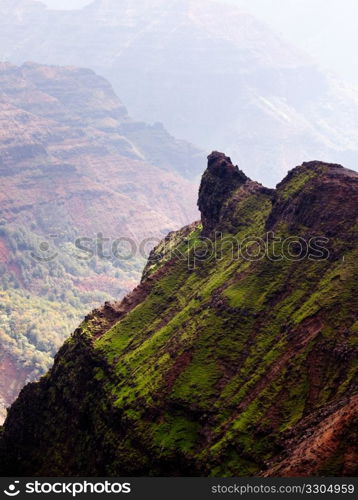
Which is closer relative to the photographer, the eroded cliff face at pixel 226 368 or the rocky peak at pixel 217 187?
the eroded cliff face at pixel 226 368

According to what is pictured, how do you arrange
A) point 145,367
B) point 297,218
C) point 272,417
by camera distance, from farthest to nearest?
point 297,218 → point 145,367 → point 272,417

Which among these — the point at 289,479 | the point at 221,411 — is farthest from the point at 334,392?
the point at 289,479

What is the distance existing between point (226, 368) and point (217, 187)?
225 feet

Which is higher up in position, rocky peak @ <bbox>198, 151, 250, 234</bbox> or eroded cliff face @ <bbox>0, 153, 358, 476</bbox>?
rocky peak @ <bbox>198, 151, 250, 234</bbox>

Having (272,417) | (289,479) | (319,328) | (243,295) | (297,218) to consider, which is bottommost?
(289,479)

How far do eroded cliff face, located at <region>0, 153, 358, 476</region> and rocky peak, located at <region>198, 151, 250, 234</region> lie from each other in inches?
504

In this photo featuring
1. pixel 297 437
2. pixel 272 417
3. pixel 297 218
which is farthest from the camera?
pixel 297 218

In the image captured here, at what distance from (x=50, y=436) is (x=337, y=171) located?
246ft

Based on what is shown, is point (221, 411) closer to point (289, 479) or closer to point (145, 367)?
point (145, 367)

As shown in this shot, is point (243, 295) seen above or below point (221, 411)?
above

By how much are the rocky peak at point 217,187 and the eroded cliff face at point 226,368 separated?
12.8m

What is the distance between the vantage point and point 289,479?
3573 inches

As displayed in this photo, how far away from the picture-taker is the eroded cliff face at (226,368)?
118 m

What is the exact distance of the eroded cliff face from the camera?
387 feet
